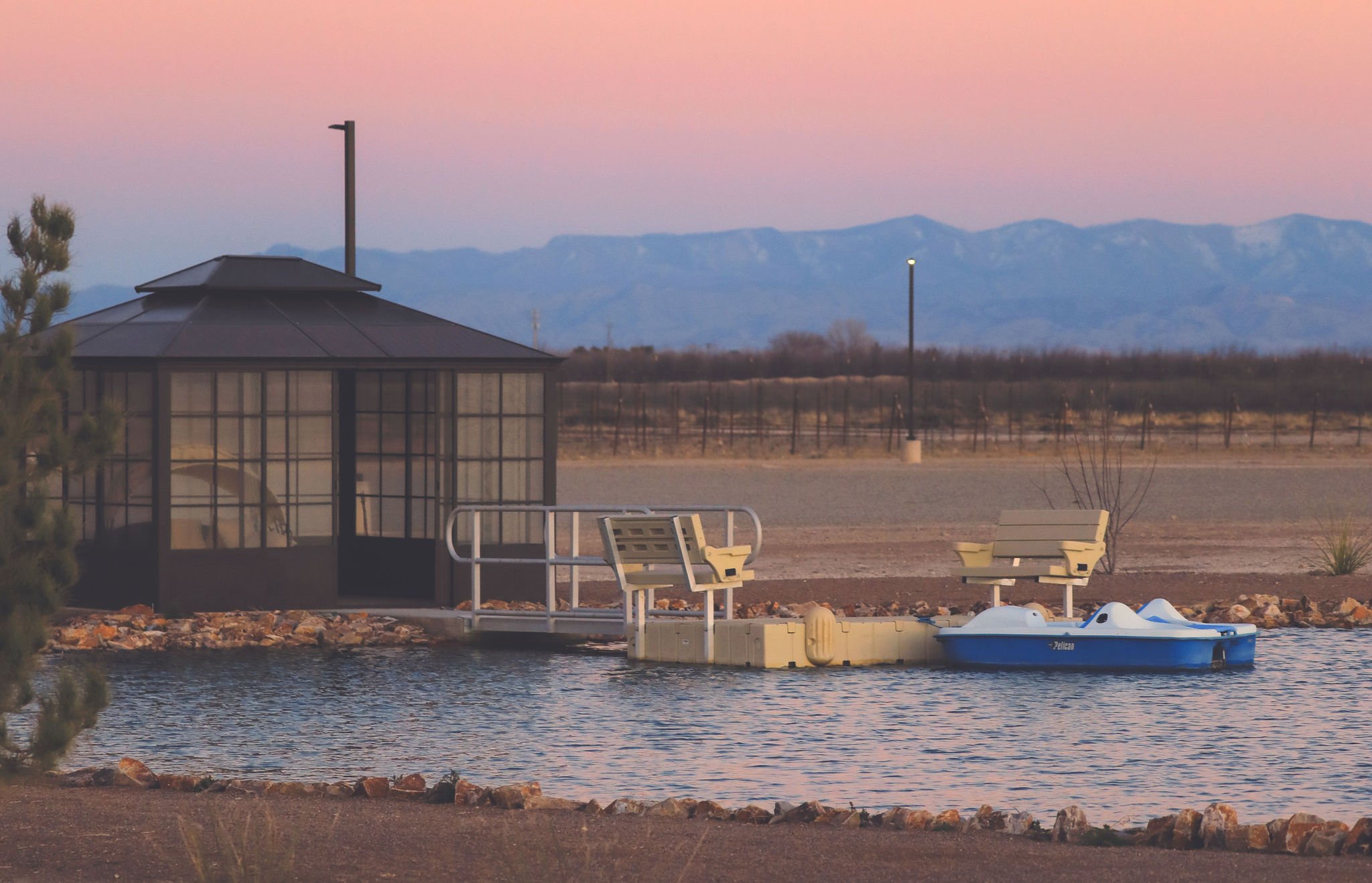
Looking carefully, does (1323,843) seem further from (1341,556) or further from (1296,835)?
(1341,556)

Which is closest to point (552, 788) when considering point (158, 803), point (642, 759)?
point (642, 759)

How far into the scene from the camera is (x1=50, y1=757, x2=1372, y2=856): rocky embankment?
302 inches

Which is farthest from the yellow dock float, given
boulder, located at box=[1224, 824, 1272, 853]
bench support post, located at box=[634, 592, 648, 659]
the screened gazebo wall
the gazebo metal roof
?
boulder, located at box=[1224, 824, 1272, 853]

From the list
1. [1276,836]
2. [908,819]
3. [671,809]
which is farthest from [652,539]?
[1276,836]

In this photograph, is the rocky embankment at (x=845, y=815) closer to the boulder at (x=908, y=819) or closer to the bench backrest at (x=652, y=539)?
the boulder at (x=908, y=819)

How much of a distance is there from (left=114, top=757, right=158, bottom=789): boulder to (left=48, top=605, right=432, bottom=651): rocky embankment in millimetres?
5288

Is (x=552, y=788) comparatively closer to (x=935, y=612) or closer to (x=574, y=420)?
(x=935, y=612)

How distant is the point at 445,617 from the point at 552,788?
623 centimetres

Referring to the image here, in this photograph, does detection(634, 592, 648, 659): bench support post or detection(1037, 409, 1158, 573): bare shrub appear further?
detection(1037, 409, 1158, 573): bare shrub

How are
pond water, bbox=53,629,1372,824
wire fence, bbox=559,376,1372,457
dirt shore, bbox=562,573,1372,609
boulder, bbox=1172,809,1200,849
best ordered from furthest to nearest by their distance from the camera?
1. wire fence, bbox=559,376,1372,457
2. dirt shore, bbox=562,573,1372,609
3. pond water, bbox=53,629,1372,824
4. boulder, bbox=1172,809,1200,849

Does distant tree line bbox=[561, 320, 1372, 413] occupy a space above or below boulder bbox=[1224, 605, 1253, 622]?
above

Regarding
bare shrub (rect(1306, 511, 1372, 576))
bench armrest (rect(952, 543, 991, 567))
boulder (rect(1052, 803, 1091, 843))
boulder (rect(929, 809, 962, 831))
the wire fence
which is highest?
the wire fence

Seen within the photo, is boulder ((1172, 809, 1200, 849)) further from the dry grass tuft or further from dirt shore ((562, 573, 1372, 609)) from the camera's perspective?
dirt shore ((562, 573, 1372, 609))

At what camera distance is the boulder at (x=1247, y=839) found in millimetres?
7660
